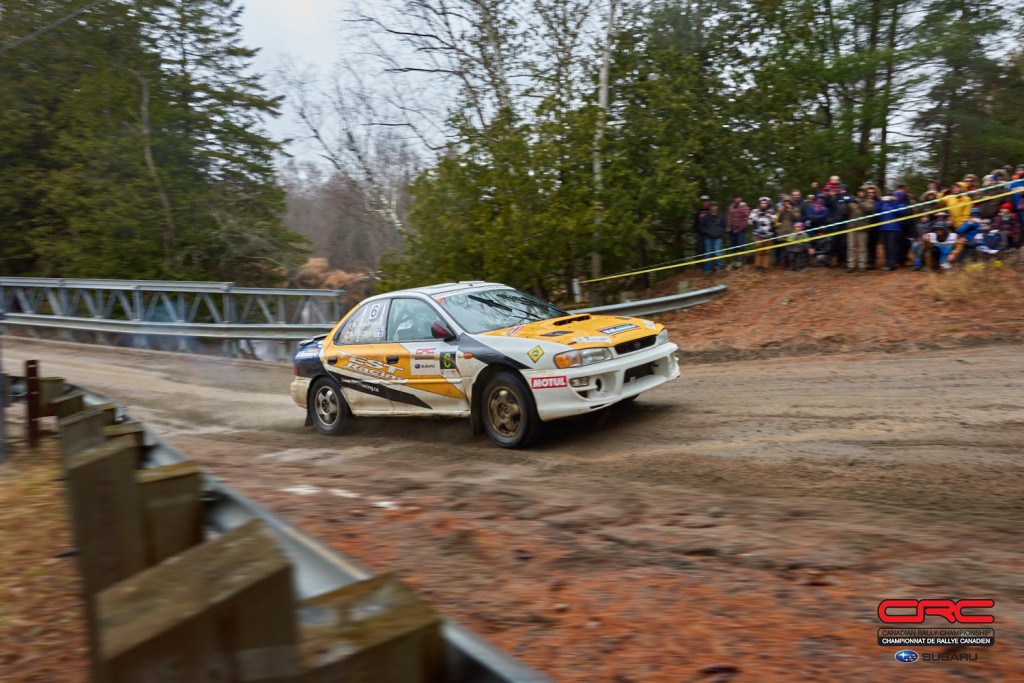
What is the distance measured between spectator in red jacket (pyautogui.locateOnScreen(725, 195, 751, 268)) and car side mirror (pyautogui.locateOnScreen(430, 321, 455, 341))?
992 cm

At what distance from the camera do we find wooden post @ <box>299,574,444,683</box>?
4.78 ft

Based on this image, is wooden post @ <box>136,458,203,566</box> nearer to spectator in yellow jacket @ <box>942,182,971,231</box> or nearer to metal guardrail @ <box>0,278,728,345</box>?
metal guardrail @ <box>0,278,728,345</box>

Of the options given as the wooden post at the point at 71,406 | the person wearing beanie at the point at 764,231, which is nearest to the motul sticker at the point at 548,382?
the wooden post at the point at 71,406

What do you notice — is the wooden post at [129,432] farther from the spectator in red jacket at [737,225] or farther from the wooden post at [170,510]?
the spectator in red jacket at [737,225]

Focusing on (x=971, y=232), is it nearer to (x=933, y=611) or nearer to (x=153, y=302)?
(x=933, y=611)

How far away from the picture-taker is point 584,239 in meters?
16.9

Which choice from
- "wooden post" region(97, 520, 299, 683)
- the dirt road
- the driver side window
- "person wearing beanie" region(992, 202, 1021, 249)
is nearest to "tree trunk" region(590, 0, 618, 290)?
"person wearing beanie" region(992, 202, 1021, 249)

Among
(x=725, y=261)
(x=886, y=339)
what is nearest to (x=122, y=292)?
(x=725, y=261)

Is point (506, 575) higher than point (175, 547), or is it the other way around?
point (175, 547)

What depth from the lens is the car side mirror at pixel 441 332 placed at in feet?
27.1

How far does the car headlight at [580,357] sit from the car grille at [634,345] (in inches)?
7.9

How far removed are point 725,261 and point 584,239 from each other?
3.08 metres

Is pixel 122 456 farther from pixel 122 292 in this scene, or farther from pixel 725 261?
pixel 122 292

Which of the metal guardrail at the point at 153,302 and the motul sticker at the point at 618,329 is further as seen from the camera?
the metal guardrail at the point at 153,302
